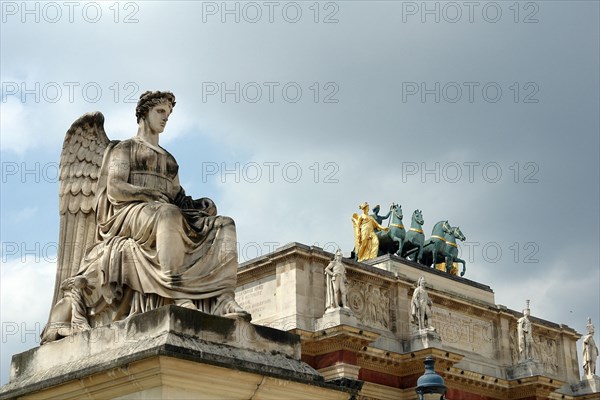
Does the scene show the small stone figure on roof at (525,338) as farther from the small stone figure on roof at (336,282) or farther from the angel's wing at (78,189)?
A: the angel's wing at (78,189)

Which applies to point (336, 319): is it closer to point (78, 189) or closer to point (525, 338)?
point (525, 338)

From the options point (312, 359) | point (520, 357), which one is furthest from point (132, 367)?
point (520, 357)

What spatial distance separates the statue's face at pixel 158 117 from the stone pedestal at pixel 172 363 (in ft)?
6.38

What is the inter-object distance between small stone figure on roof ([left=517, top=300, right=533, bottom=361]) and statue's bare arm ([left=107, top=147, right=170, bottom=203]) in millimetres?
35176

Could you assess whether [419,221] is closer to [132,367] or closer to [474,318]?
[474,318]

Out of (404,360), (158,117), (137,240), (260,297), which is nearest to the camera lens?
(137,240)

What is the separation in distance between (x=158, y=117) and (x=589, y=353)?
39212 millimetres

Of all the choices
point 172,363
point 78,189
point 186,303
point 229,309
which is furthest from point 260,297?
point 172,363

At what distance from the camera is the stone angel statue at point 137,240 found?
843 cm

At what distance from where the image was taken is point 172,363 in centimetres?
758

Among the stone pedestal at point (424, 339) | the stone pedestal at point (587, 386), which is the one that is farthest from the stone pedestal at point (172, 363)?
the stone pedestal at point (587, 386)

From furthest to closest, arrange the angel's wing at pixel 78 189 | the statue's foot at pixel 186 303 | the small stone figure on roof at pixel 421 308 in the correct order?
1. the small stone figure on roof at pixel 421 308
2. the angel's wing at pixel 78 189
3. the statue's foot at pixel 186 303

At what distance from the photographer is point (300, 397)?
27.8 ft

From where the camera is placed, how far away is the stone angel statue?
8.43 metres
